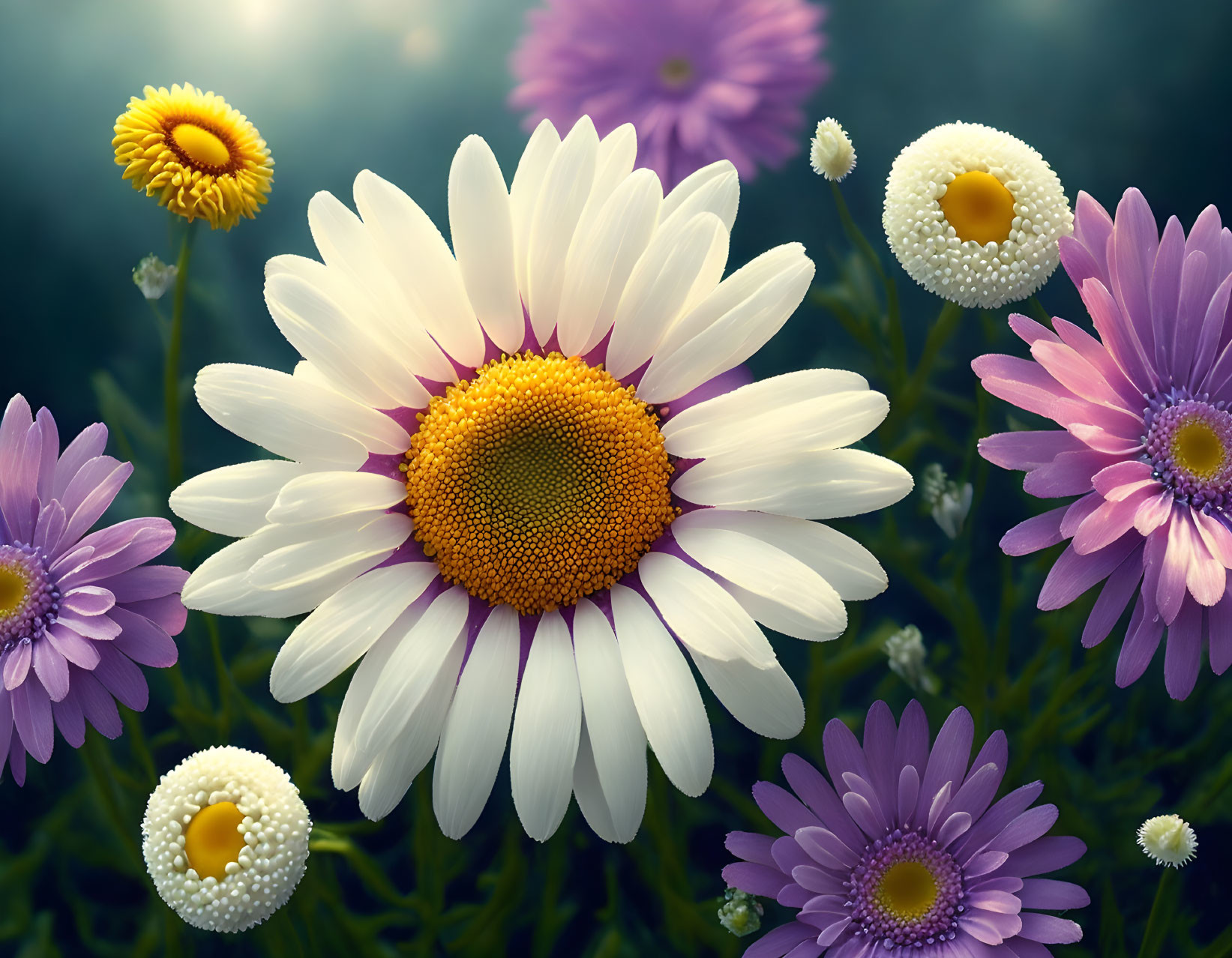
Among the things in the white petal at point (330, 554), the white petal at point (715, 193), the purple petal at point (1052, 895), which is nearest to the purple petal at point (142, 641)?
the white petal at point (330, 554)

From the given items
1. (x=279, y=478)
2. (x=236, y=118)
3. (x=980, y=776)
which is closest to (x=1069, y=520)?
(x=980, y=776)

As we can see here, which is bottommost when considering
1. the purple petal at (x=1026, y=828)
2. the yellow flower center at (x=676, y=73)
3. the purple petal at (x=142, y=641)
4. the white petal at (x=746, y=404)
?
the purple petal at (x=142, y=641)

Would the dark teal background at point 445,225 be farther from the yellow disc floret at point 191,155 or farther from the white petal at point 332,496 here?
the white petal at point 332,496

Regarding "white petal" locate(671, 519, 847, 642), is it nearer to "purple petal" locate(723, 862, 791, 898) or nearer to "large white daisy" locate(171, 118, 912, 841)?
"large white daisy" locate(171, 118, 912, 841)

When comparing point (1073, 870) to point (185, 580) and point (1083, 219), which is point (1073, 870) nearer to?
point (1083, 219)

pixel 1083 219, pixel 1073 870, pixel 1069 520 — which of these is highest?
pixel 1083 219

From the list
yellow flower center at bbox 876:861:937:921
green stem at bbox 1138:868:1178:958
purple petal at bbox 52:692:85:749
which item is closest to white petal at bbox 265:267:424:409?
purple petal at bbox 52:692:85:749

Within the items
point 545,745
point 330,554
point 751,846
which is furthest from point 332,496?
point 751,846
